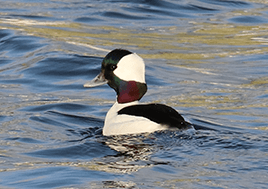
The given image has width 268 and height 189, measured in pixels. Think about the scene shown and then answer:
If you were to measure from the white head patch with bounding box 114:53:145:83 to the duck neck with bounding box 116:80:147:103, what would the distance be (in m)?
0.05

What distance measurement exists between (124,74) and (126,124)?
0.59 meters

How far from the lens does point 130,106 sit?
21.1 ft

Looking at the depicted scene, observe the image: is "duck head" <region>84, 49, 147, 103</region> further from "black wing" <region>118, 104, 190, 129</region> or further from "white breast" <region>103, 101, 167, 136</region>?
"black wing" <region>118, 104, 190, 129</region>

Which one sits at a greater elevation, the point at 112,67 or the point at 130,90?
the point at 112,67

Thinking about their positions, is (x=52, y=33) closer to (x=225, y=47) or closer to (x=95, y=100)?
(x=225, y=47)

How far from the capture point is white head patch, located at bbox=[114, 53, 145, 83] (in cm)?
632

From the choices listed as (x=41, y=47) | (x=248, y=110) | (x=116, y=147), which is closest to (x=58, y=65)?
(x=41, y=47)

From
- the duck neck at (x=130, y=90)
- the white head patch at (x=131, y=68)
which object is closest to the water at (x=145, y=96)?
the duck neck at (x=130, y=90)

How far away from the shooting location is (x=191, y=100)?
28.0 feet

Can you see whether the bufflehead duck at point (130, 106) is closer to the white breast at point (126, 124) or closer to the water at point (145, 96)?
the white breast at point (126, 124)

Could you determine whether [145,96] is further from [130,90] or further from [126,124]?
[126,124]

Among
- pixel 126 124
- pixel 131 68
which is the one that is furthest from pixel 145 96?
pixel 126 124

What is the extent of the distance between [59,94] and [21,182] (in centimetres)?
411

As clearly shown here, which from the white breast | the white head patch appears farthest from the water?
the white head patch
